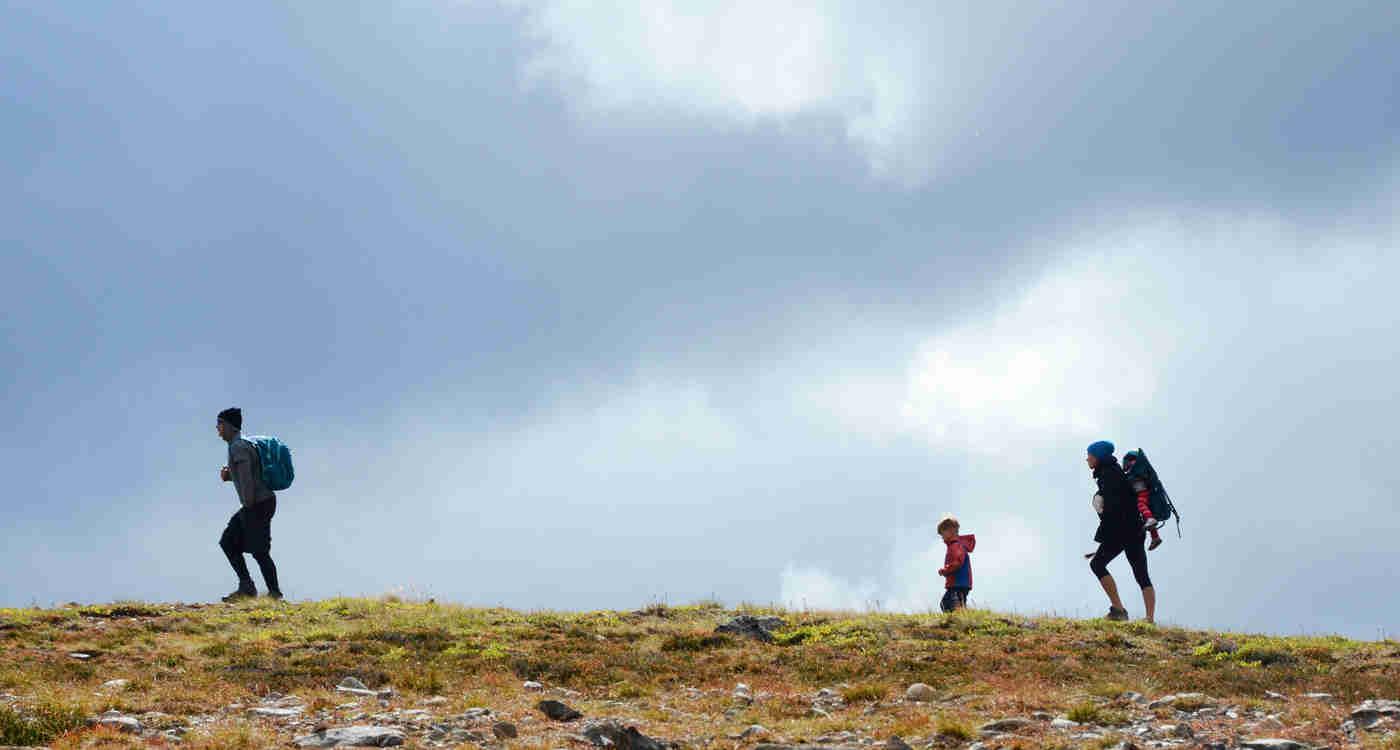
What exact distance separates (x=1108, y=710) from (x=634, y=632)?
864 centimetres

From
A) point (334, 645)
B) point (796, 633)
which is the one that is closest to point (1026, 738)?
point (796, 633)

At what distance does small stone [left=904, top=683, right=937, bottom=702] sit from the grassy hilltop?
0.12 m

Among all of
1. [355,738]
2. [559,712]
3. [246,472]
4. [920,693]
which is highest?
[246,472]

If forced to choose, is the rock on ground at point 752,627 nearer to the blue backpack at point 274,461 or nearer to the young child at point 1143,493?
the young child at point 1143,493

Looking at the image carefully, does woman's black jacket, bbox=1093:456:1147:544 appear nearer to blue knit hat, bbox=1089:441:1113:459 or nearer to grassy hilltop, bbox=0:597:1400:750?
blue knit hat, bbox=1089:441:1113:459

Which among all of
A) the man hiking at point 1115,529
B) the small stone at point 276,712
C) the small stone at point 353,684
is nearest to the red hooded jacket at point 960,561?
the man hiking at point 1115,529

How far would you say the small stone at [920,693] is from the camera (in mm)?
13820

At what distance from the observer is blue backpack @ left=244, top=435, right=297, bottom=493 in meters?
22.0

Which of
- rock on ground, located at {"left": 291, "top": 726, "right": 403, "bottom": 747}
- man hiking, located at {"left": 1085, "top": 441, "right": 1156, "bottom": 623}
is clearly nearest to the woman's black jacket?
man hiking, located at {"left": 1085, "top": 441, "right": 1156, "bottom": 623}

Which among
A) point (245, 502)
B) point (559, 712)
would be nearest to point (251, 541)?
point (245, 502)

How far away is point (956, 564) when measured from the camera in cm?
2038

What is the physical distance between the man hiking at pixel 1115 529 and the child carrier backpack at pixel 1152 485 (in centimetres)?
19

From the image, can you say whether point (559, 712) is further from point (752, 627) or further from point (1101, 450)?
point (1101, 450)

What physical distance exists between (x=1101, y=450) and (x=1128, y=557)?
1.84m
